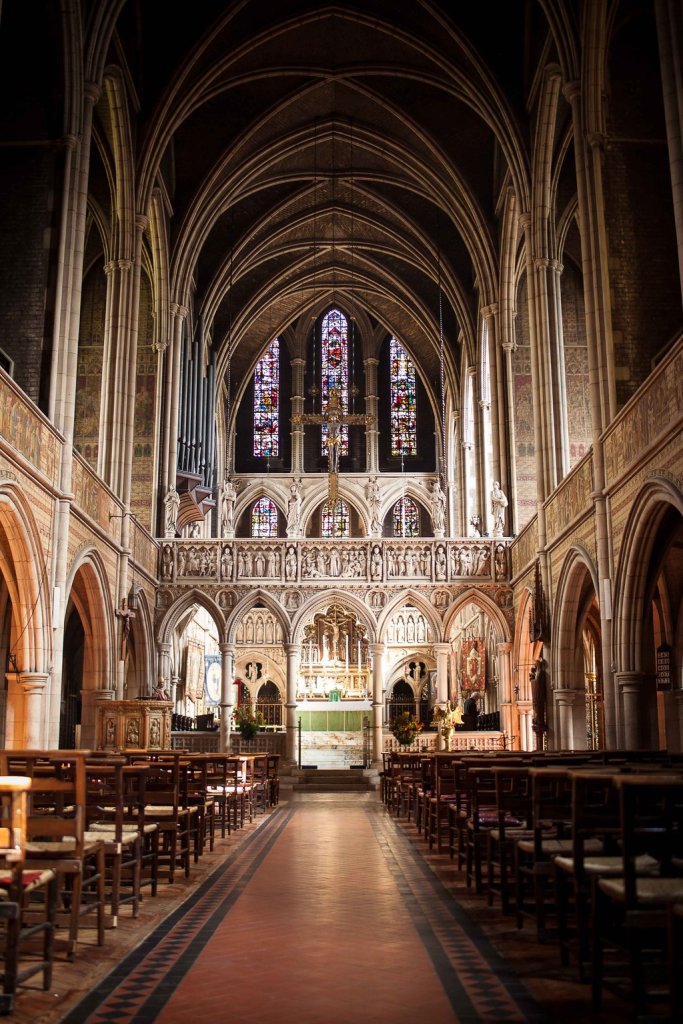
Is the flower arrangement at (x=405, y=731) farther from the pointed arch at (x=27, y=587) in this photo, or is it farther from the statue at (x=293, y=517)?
the statue at (x=293, y=517)

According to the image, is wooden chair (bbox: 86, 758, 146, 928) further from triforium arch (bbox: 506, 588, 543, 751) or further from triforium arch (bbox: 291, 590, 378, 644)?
triforium arch (bbox: 291, 590, 378, 644)

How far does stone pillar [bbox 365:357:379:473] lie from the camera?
130ft

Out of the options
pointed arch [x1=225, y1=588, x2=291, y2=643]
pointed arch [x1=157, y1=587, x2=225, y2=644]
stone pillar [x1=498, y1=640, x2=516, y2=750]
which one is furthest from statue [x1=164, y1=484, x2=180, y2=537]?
stone pillar [x1=498, y1=640, x2=516, y2=750]

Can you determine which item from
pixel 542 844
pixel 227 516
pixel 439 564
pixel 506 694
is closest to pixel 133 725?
→ pixel 439 564

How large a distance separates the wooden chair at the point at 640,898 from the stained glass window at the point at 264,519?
35133 mm

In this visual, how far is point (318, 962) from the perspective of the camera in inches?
230

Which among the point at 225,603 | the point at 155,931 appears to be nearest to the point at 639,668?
the point at 155,931

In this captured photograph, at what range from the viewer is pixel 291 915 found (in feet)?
24.1

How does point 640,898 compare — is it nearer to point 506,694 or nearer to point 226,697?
point 506,694

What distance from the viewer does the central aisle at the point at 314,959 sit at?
15.8 ft

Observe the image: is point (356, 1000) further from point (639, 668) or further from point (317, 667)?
point (317, 667)

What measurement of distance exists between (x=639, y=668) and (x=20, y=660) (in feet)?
29.0

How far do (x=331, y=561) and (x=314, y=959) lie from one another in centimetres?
2042

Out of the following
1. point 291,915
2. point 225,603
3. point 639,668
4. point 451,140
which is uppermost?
point 451,140
